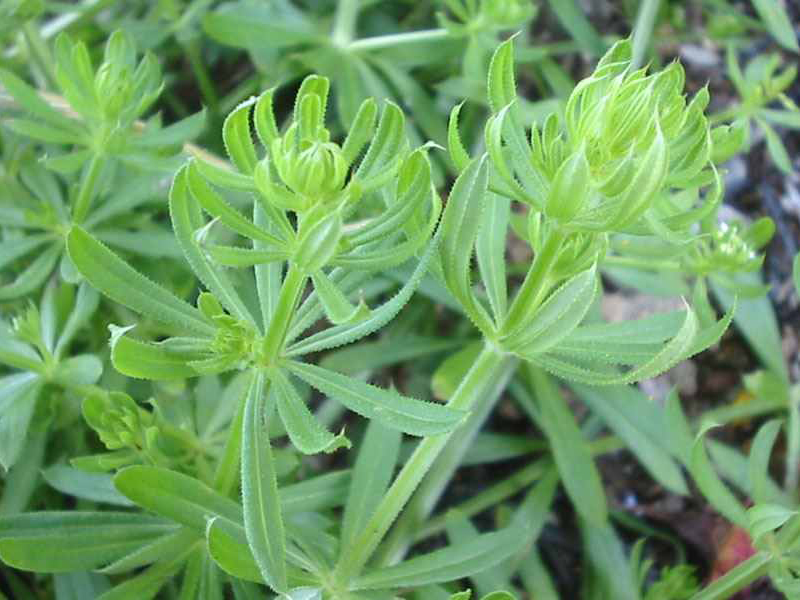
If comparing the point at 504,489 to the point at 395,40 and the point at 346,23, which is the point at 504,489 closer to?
the point at 395,40

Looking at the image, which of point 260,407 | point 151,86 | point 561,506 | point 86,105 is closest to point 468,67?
point 151,86

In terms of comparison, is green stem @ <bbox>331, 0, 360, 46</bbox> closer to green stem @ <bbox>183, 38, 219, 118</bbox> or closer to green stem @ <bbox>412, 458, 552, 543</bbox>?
green stem @ <bbox>183, 38, 219, 118</bbox>

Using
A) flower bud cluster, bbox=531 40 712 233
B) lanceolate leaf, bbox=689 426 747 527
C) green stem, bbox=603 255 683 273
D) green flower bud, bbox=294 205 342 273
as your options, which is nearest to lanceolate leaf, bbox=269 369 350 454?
green flower bud, bbox=294 205 342 273

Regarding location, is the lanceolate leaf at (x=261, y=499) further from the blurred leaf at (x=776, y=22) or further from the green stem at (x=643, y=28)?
the blurred leaf at (x=776, y=22)

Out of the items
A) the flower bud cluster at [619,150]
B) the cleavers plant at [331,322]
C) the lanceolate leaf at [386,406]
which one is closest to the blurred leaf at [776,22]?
the cleavers plant at [331,322]

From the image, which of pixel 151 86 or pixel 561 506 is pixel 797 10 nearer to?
pixel 561 506

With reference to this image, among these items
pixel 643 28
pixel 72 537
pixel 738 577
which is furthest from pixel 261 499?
pixel 643 28
